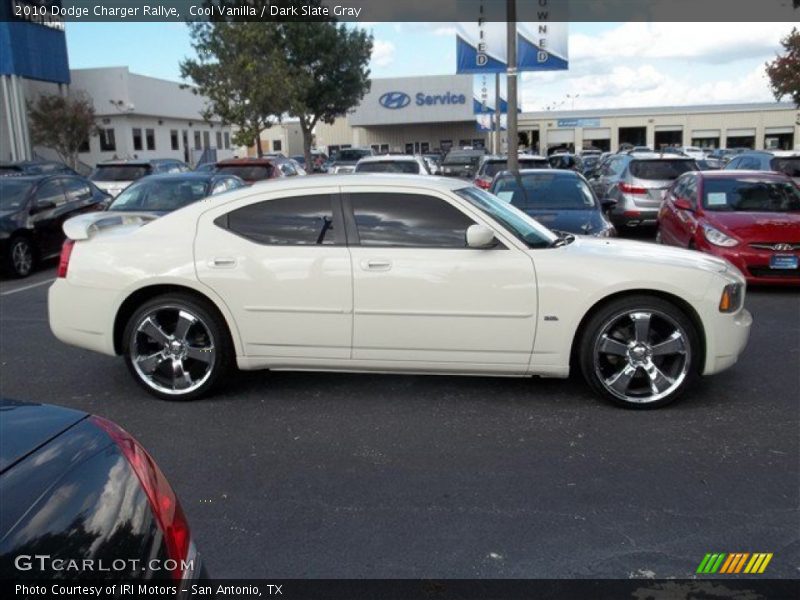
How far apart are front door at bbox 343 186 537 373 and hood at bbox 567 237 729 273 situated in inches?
23.5

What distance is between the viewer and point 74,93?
4044 centimetres

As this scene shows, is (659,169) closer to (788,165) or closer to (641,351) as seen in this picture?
(788,165)

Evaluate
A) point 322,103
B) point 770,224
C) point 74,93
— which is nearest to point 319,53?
point 322,103

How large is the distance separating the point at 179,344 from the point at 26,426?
10.7 feet

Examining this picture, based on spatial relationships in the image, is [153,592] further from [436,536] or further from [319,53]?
[319,53]

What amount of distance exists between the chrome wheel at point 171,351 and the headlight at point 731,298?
3.50m

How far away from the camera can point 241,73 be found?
2669cm

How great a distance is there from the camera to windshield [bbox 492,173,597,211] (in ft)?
33.8

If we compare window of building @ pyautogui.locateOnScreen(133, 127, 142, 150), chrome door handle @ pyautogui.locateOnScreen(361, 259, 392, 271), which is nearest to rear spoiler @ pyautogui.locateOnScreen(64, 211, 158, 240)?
chrome door handle @ pyautogui.locateOnScreen(361, 259, 392, 271)

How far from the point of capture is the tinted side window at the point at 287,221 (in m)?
5.22

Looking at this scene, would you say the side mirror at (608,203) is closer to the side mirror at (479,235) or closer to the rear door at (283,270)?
the side mirror at (479,235)

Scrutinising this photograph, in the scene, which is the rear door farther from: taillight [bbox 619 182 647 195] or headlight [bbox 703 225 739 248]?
taillight [bbox 619 182 647 195]

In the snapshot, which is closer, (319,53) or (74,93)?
(319,53)

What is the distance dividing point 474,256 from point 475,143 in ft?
200
